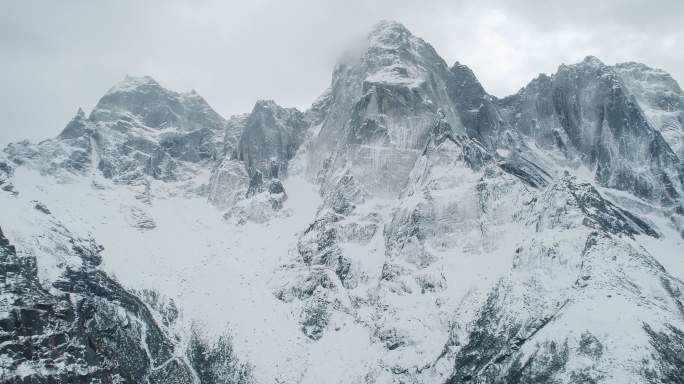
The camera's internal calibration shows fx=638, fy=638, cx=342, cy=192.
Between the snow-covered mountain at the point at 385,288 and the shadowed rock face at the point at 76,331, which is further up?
the snow-covered mountain at the point at 385,288

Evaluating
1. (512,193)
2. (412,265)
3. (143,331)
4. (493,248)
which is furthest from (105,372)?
(512,193)

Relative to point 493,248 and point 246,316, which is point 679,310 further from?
point 246,316

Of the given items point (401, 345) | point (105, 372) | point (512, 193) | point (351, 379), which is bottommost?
point (105, 372)

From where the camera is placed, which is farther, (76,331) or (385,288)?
(385,288)

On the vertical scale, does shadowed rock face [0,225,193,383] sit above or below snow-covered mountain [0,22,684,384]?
below

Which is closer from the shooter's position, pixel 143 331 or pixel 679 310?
pixel 679 310

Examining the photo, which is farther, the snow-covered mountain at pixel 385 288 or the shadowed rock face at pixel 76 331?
the shadowed rock face at pixel 76 331

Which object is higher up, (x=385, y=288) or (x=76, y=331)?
(x=385, y=288)

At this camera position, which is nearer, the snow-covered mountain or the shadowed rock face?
the snow-covered mountain

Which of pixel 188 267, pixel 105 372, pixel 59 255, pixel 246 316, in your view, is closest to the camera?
pixel 105 372

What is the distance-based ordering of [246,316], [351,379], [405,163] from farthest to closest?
[405,163], [246,316], [351,379]

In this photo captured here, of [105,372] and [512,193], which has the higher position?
[512,193]
